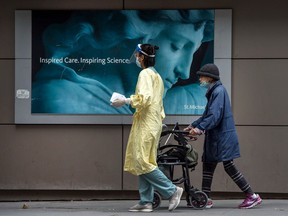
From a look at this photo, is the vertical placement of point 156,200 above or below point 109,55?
below

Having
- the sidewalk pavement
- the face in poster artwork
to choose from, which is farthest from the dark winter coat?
the face in poster artwork

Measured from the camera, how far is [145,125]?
9023 millimetres

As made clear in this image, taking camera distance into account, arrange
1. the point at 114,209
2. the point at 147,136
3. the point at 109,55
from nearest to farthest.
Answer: the point at 147,136
the point at 114,209
the point at 109,55

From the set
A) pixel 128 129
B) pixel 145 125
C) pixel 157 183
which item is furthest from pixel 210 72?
pixel 128 129

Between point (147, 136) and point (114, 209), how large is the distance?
4.30ft

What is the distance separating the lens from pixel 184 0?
1043cm

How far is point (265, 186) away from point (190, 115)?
1427mm

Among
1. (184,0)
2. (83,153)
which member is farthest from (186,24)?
(83,153)

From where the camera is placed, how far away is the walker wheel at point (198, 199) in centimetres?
933

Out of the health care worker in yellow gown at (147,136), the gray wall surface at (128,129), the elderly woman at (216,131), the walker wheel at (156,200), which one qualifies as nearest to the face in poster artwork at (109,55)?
the gray wall surface at (128,129)

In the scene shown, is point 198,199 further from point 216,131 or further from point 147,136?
point 147,136

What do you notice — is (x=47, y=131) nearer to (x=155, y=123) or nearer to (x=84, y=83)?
(x=84, y=83)

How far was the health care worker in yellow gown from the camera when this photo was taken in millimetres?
8930

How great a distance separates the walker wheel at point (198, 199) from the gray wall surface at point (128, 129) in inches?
43.2
